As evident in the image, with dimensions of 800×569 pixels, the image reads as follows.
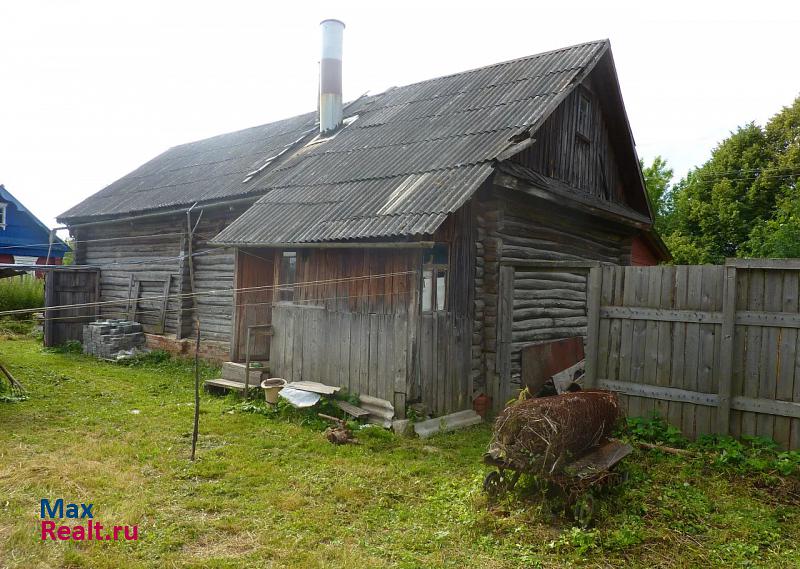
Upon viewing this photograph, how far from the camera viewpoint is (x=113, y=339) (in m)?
13.9

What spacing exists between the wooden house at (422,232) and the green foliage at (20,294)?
995 cm

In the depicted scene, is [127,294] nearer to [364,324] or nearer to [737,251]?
[364,324]

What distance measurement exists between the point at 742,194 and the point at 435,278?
24.8 meters

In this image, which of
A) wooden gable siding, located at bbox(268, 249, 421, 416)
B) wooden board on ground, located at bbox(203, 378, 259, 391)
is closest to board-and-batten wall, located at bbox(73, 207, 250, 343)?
wooden board on ground, located at bbox(203, 378, 259, 391)

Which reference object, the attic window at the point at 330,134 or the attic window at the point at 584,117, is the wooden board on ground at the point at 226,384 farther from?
the attic window at the point at 584,117

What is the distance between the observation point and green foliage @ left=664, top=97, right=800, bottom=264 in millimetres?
24297

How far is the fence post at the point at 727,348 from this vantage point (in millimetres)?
6129

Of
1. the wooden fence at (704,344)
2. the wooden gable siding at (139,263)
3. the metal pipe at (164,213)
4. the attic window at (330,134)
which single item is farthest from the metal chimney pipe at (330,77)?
the wooden fence at (704,344)

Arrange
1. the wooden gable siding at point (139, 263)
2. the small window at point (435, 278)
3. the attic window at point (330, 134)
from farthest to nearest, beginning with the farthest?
1. the wooden gable siding at point (139, 263)
2. the attic window at point (330, 134)
3. the small window at point (435, 278)

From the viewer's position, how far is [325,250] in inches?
350

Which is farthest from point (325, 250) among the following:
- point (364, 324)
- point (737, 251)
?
point (737, 251)

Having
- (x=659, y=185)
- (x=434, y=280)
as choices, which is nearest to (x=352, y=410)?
(x=434, y=280)

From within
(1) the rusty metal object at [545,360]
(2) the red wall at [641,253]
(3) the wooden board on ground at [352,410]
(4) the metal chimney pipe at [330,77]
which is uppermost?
(4) the metal chimney pipe at [330,77]

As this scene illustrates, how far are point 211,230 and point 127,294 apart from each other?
399 cm
